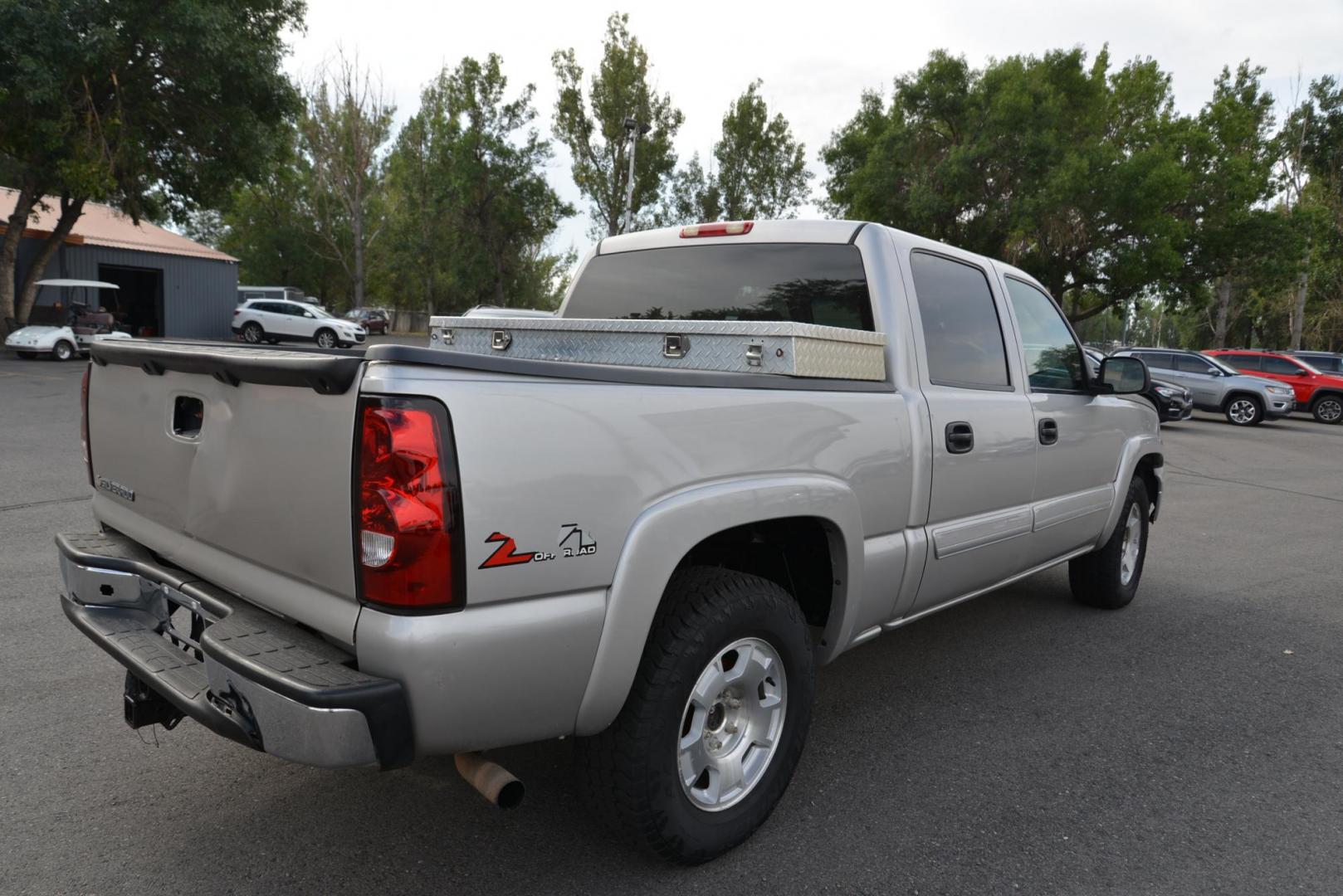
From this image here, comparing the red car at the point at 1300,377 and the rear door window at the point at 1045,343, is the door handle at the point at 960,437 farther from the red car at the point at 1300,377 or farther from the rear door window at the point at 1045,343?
the red car at the point at 1300,377

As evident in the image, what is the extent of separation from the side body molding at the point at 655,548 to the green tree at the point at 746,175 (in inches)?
1467

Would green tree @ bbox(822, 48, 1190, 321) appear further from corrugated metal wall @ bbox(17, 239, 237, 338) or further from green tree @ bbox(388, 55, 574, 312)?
corrugated metal wall @ bbox(17, 239, 237, 338)

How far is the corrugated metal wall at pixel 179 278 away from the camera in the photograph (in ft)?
92.0

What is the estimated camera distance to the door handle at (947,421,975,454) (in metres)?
3.33

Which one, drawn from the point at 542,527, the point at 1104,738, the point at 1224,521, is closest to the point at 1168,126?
the point at 1224,521

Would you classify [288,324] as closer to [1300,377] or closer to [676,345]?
[1300,377]

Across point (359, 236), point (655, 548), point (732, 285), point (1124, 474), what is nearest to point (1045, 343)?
point (1124, 474)

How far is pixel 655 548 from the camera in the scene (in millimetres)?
2225

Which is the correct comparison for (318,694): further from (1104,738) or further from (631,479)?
(1104,738)

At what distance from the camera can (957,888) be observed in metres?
2.50

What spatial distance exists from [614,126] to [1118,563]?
112 feet

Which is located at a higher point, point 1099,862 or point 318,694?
point 318,694

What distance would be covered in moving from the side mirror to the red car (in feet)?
73.5

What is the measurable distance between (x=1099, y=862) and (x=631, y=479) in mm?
1869
